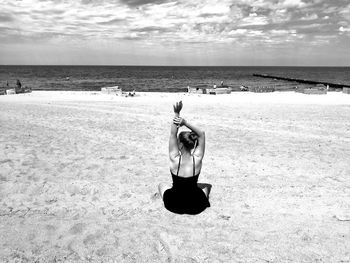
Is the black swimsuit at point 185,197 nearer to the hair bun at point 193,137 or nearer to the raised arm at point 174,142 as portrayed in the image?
the raised arm at point 174,142

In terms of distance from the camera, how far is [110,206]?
19.9 feet

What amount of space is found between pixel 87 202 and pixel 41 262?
1.94 m

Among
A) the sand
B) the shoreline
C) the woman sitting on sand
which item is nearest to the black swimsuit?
the woman sitting on sand

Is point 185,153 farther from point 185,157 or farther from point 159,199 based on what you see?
point 159,199

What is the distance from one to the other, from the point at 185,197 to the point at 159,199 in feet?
3.70

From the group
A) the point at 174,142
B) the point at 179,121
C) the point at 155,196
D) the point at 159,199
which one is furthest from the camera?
the point at 155,196

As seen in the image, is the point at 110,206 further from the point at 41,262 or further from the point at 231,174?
the point at 231,174

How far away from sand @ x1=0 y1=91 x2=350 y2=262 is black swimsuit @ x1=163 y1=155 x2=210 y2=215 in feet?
0.47

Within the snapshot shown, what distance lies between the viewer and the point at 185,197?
5352mm

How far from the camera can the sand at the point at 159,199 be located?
15.3ft

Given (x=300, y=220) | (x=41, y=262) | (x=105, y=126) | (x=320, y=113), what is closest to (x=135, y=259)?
(x=41, y=262)

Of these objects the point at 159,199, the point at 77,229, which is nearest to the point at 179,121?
the point at 159,199

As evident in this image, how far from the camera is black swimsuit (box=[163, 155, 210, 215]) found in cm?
506

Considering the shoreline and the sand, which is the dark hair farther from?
the shoreline
